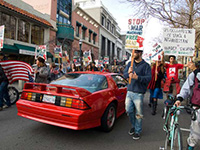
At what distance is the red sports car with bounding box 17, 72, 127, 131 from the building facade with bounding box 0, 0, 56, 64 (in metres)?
11.2

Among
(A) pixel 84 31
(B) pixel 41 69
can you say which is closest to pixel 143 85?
(B) pixel 41 69

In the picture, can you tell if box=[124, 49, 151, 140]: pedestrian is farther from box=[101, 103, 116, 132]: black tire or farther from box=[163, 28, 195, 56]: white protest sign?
box=[163, 28, 195, 56]: white protest sign

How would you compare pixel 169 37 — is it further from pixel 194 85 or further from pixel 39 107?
pixel 39 107

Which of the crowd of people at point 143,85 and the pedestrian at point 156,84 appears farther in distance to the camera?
the pedestrian at point 156,84

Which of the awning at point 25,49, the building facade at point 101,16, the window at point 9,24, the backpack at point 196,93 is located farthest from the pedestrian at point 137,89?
the building facade at point 101,16

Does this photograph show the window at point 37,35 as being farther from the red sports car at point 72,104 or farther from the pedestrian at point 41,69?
the red sports car at point 72,104

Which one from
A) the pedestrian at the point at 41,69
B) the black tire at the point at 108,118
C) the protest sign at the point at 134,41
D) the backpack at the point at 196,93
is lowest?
the black tire at the point at 108,118

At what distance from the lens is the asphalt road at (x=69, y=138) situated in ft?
9.62

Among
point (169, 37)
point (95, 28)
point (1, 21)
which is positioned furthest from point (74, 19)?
point (169, 37)

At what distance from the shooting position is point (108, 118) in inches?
142

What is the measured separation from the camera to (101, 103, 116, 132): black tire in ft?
11.3

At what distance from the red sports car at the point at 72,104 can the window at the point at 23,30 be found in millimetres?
13510

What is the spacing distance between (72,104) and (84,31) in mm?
26030

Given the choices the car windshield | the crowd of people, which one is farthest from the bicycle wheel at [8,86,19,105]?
Answer: the car windshield
